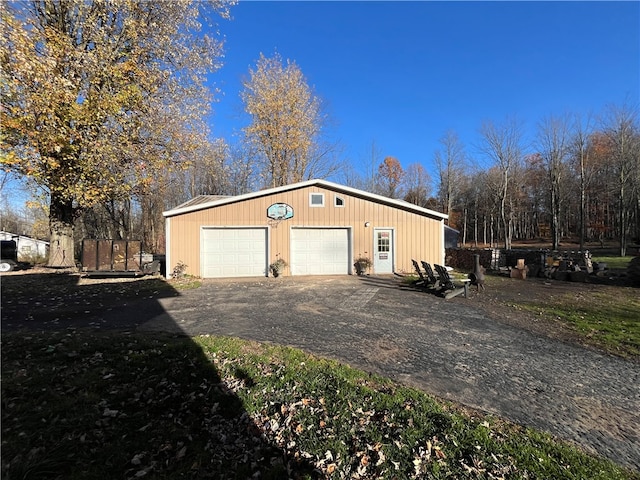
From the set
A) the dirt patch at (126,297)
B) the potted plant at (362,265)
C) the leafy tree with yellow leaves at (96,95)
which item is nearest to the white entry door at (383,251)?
the potted plant at (362,265)

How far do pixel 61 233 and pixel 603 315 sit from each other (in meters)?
19.5

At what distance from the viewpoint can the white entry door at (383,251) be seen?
46.3ft

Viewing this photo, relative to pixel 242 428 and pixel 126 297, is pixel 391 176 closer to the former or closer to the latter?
pixel 126 297

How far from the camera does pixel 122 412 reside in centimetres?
296

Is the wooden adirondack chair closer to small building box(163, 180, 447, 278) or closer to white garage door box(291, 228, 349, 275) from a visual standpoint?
small building box(163, 180, 447, 278)

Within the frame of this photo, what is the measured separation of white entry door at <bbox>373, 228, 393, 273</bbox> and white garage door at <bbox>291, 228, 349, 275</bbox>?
1.28 m

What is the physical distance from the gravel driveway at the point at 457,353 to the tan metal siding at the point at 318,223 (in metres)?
4.38

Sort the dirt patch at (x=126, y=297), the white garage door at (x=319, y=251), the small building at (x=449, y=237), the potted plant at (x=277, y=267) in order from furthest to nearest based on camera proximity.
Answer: the small building at (x=449, y=237), the white garage door at (x=319, y=251), the potted plant at (x=277, y=267), the dirt patch at (x=126, y=297)

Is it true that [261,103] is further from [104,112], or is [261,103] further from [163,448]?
[163,448]

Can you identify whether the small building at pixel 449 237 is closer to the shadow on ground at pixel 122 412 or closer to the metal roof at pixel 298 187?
the metal roof at pixel 298 187

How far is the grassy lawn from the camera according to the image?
7.61 ft

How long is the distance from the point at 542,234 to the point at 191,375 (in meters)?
57.7

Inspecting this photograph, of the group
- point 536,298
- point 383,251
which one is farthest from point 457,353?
point 383,251

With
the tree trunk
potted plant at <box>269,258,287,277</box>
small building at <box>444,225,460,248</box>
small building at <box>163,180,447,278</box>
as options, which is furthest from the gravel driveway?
small building at <box>444,225,460,248</box>
